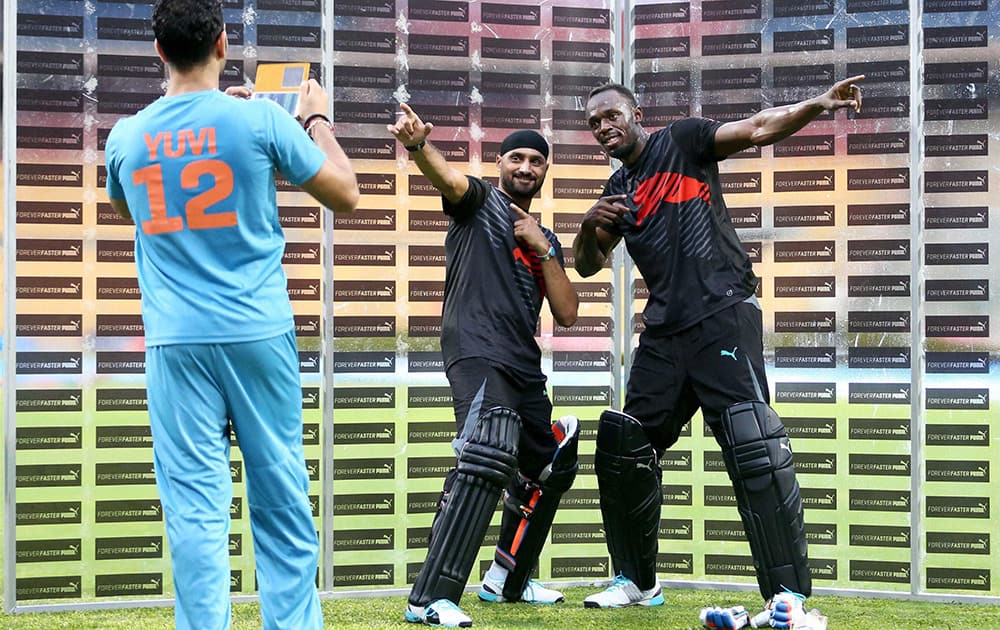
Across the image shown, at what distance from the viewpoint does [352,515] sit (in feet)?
13.8

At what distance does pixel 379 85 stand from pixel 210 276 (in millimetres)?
2166

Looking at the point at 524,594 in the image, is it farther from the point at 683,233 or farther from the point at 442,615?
the point at 683,233

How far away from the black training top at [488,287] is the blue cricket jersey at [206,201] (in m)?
1.42

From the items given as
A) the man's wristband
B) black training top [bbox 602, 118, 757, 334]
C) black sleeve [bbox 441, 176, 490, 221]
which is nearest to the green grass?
black training top [bbox 602, 118, 757, 334]

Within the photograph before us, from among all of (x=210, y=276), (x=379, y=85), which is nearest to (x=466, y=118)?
(x=379, y=85)

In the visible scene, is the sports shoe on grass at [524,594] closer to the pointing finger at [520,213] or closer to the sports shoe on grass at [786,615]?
the sports shoe on grass at [786,615]

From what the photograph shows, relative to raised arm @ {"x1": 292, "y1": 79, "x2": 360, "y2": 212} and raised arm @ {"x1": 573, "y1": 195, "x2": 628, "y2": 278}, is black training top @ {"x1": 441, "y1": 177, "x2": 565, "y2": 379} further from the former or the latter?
raised arm @ {"x1": 292, "y1": 79, "x2": 360, "y2": 212}

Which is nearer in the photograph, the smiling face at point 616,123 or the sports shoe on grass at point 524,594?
the smiling face at point 616,123

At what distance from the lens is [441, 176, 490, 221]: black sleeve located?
3.69 m

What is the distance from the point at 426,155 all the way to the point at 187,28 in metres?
1.19

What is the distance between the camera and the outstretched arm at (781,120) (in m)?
3.25

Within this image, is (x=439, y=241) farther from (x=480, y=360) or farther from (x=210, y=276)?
(x=210, y=276)

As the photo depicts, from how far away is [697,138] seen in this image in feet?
12.1

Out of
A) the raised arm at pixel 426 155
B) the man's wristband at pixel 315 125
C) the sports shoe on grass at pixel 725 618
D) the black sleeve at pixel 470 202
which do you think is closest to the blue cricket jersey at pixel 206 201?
the man's wristband at pixel 315 125
